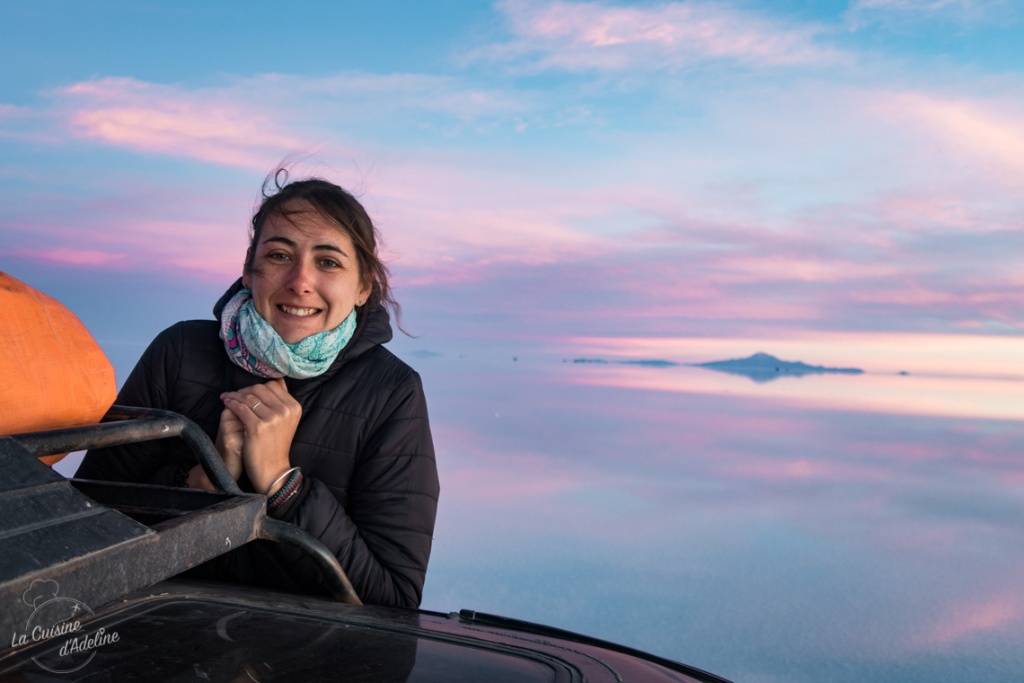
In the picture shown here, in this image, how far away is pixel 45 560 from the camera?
2.13 feet

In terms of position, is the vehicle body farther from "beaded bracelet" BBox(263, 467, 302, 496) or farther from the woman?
the woman

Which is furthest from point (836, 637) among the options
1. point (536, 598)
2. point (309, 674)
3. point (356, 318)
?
point (309, 674)

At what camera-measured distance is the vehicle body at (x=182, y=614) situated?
67 centimetres

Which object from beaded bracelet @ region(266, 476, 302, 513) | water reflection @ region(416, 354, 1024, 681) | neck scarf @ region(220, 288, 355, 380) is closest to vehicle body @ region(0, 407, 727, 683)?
beaded bracelet @ region(266, 476, 302, 513)

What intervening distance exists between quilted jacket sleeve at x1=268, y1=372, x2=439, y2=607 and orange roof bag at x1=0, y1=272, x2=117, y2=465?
541 millimetres

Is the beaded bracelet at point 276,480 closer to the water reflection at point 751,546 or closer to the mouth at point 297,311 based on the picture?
the mouth at point 297,311

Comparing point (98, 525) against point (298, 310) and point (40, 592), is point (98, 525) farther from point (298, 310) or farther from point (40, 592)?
point (298, 310)

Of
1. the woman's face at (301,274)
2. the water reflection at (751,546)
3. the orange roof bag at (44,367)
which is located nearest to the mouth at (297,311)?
the woman's face at (301,274)

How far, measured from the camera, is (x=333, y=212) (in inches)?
63.4

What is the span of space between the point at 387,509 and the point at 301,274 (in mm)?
488

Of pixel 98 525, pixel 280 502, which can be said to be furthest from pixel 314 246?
pixel 98 525

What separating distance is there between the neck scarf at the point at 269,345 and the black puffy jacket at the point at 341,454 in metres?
0.04

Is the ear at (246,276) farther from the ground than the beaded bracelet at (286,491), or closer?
farther from the ground

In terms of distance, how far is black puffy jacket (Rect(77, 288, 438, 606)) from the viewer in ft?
4.74
